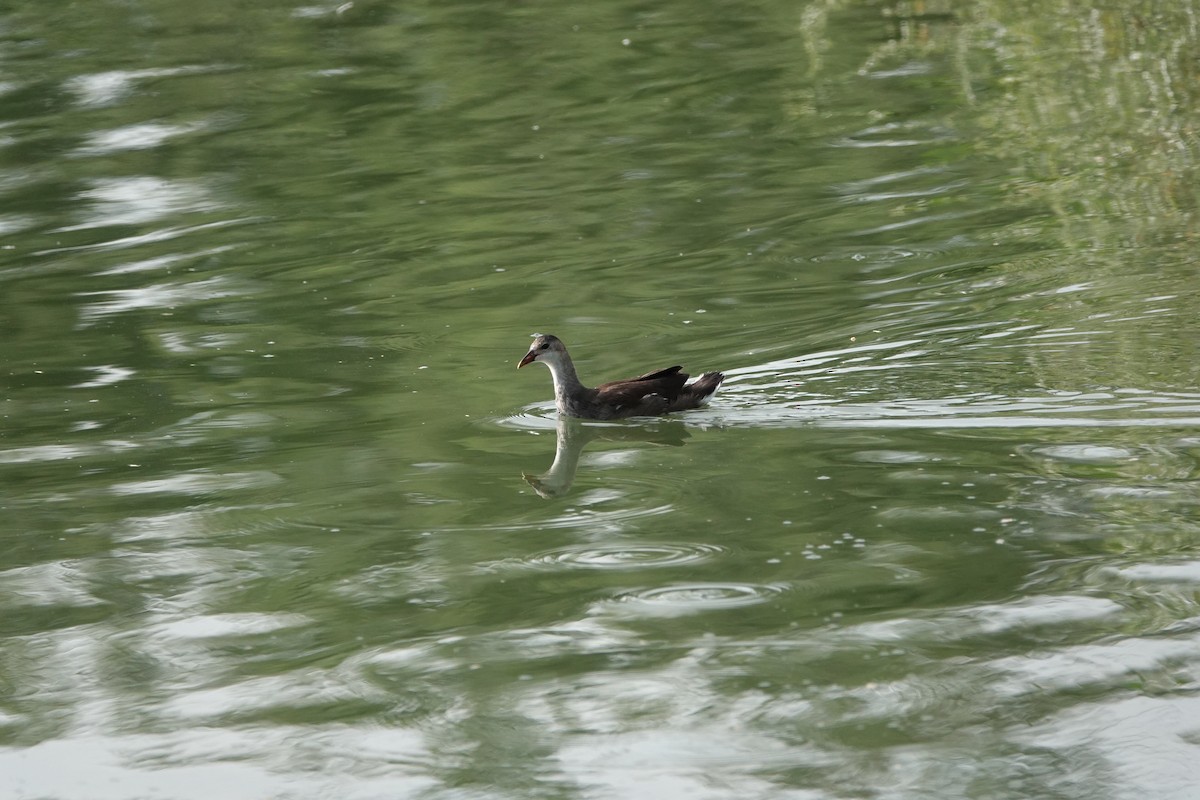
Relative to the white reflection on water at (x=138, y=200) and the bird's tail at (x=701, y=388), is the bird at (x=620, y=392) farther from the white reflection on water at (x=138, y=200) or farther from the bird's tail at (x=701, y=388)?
the white reflection on water at (x=138, y=200)

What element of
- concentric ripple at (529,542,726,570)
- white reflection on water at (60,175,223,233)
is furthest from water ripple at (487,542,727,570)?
white reflection on water at (60,175,223,233)

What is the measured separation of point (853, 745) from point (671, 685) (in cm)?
93

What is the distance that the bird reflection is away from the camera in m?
10.5

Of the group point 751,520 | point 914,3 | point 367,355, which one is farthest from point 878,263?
point 914,3

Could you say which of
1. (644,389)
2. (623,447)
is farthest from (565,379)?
(623,447)

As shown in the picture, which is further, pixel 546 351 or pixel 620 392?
pixel 546 351

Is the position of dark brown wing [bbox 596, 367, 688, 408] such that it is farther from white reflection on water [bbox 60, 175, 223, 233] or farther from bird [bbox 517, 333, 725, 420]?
white reflection on water [bbox 60, 175, 223, 233]

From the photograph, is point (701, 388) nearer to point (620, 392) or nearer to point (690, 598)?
point (620, 392)

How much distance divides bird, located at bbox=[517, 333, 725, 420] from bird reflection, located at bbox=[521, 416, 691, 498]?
9cm

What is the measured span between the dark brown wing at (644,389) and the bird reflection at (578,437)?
0.55 ft

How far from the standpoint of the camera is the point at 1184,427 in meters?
10.1

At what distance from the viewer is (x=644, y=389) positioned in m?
11.6

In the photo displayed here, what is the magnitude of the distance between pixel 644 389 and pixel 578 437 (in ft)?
1.79

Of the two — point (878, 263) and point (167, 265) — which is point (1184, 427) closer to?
point (878, 263)
